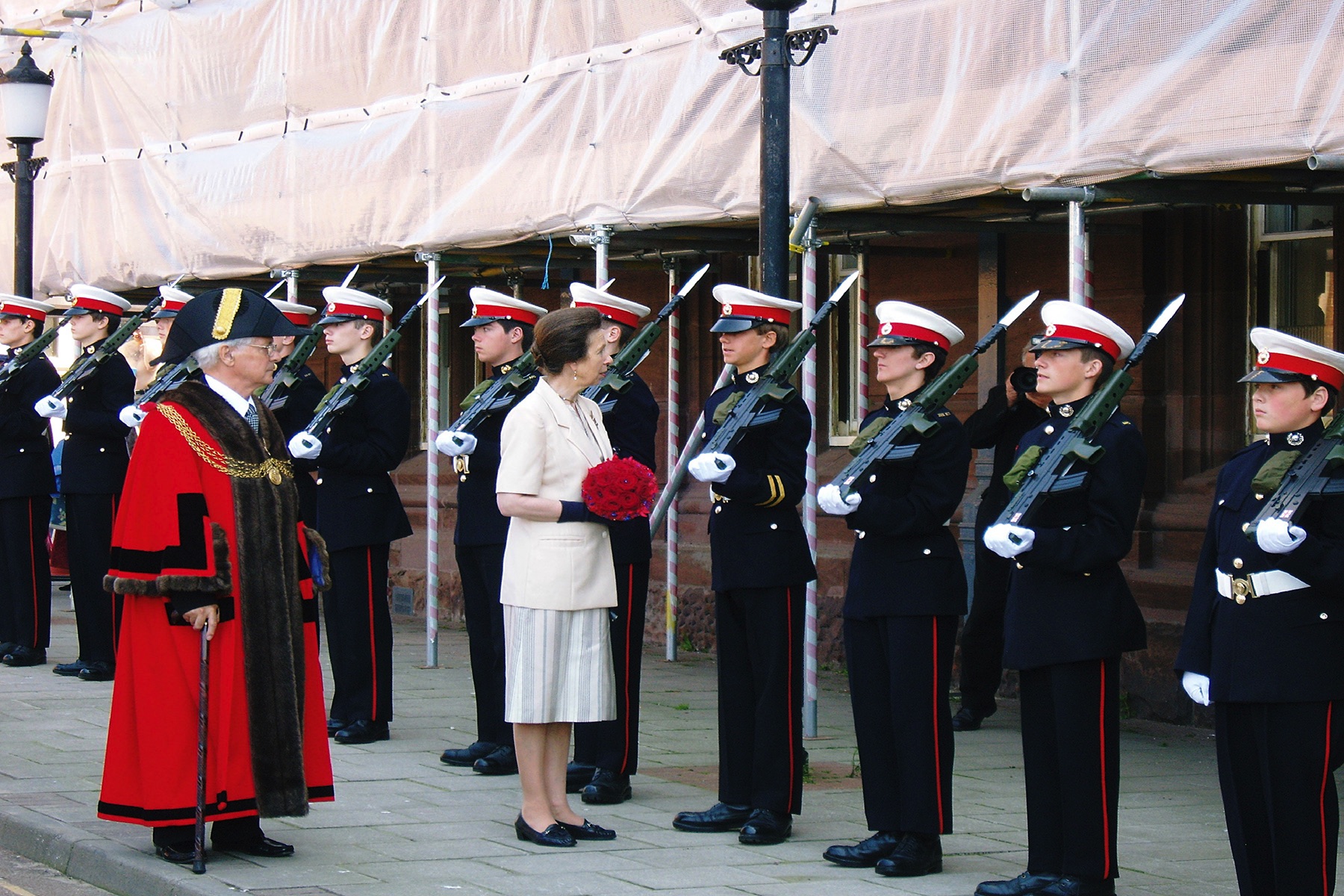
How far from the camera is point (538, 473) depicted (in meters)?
6.63

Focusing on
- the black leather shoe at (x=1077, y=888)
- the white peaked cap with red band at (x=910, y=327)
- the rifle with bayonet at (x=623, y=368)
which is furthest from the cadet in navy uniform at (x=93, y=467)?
the black leather shoe at (x=1077, y=888)

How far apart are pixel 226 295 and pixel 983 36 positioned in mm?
3527

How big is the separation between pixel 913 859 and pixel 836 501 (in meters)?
1.22

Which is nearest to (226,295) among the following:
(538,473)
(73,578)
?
(538,473)

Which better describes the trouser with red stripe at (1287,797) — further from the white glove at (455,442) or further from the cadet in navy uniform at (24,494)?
the cadet in navy uniform at (24,494)

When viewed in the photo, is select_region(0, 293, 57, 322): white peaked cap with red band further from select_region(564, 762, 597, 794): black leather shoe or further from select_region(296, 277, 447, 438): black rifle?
select_region(564, 762, 597, 794): black leather shoe

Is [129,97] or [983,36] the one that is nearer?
[983,36]

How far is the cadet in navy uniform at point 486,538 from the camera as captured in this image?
27.7ft

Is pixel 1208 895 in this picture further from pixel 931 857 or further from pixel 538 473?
pixel 538 473

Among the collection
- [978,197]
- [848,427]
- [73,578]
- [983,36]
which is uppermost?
[983,36]

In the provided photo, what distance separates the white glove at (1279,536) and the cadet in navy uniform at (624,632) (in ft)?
9.83

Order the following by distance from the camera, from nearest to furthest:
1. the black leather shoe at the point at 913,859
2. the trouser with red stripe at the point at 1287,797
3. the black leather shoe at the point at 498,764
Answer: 1. the trouser with red stripe at the point at 1287,797
2. the black leather shoe at the point at 913,859
3. the black leather shoe at the point at 498,764

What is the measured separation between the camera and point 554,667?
6664 mm

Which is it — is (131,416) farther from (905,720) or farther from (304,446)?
(905,720)
